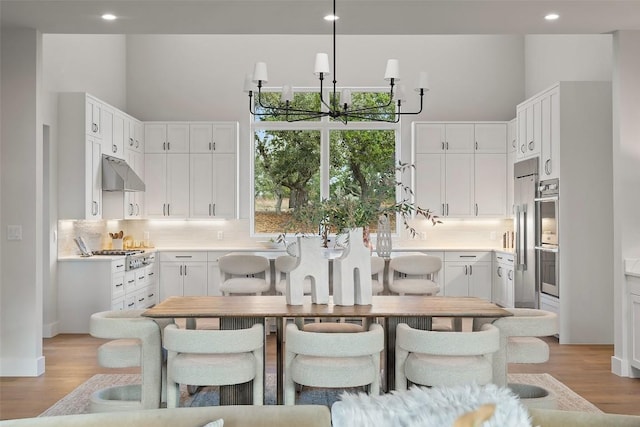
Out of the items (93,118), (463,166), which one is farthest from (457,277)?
(93,118)

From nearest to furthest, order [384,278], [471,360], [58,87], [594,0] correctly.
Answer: [471,360] → [594,0] → [384,278] → [58,87]

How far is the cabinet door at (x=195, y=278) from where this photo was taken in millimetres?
8023

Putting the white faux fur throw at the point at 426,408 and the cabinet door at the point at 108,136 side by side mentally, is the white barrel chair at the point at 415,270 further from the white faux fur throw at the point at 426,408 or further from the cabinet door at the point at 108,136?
the white faux fur throw at the point at 426,408

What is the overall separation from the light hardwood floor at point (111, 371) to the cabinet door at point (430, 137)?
3.14 metres

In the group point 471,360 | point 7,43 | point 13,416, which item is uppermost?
point 7,43

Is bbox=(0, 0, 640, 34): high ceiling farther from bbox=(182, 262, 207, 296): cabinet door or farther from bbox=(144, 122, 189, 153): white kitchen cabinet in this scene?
bbox=(182, 262, 207, 296): cabinet door

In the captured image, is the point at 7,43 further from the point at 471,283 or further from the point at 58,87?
the point at 471,283

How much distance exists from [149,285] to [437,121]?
4408mm

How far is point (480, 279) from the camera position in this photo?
8.11 meters

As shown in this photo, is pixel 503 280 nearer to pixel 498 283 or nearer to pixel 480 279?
pixel 498 283

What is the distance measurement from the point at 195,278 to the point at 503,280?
12.8 feet

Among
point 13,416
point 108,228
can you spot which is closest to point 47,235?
point 108,228

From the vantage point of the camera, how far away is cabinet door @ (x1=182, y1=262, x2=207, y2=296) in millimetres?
8023

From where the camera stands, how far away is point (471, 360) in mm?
3338
